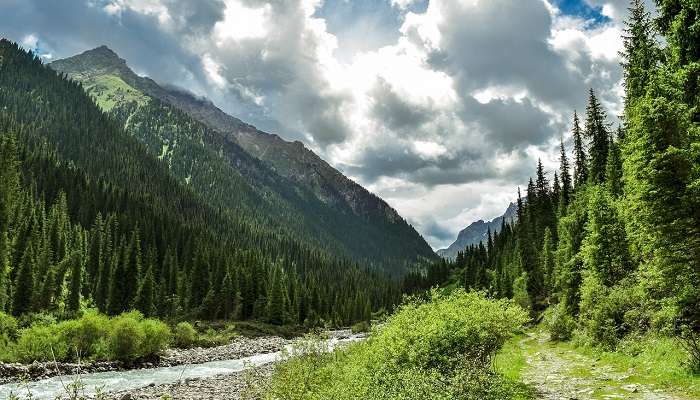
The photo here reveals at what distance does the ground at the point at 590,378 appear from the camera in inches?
704

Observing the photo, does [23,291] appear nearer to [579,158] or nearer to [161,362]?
[161,362]

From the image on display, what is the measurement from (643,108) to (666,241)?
7797 millimetres

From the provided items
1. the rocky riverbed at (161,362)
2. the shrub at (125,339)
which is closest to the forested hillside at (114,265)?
the rocky riverbed at (161,362)

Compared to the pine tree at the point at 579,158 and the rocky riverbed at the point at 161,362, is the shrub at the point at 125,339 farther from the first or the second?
the pine tree at the point at 579,158

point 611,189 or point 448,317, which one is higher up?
point 611,189

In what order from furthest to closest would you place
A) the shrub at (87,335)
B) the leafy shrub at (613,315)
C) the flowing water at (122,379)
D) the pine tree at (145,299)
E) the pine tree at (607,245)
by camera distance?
the pine tree at (145,299) < the shrub at (87,335) < the pine tree at (607,245) < the flowing water at (122,379) < the leafy shrub at (613,315)

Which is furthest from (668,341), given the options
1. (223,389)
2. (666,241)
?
(223,389)

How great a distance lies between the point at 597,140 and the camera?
71188 millimetres

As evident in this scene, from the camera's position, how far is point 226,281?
381ft

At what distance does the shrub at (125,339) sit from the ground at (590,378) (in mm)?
39543

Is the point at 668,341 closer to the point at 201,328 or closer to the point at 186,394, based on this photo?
the point at 186,394

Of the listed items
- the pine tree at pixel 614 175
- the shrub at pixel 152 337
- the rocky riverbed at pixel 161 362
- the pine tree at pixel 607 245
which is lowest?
the rocky riverbed at pixel 161 362

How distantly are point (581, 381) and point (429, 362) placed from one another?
810 centimetres

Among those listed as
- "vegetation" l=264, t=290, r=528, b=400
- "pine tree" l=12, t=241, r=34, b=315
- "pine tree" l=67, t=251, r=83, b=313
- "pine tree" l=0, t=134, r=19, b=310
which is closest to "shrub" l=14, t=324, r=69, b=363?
"pine tree" l=0, t=134, r=19, b=310
